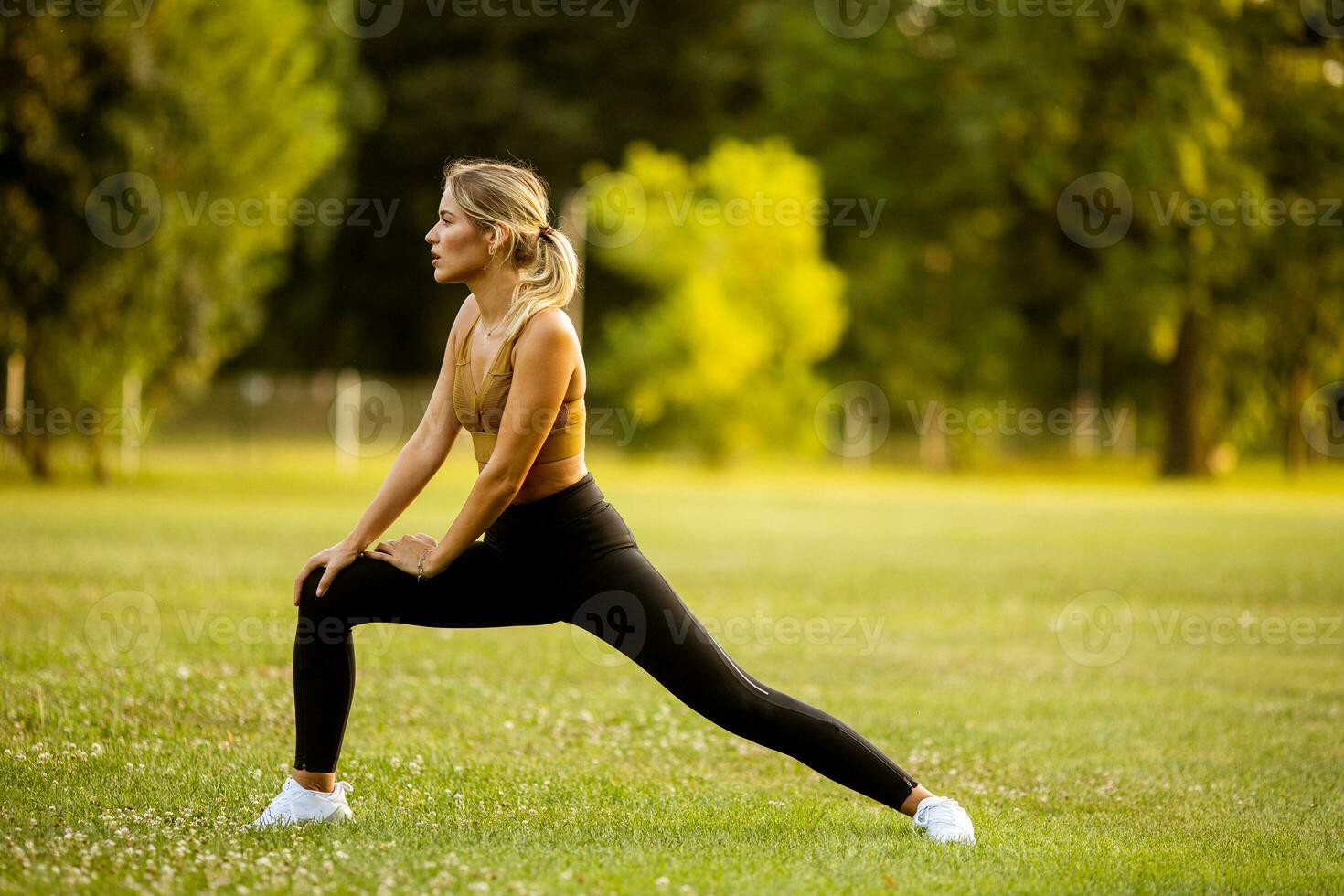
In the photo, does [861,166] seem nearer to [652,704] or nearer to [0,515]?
[0,515]

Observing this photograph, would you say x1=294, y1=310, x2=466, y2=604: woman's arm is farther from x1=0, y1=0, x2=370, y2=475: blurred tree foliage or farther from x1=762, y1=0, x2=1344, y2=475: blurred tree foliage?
x1=762, y1=0, x2=1344, y2=475: blurred tree foliage

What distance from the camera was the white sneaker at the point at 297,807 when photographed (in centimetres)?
477

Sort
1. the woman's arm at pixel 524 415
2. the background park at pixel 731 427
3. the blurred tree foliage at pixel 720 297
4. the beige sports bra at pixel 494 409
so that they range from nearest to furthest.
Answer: the woman's arm at pixel 524 415, the beige sports bra at pixel 494 409, the background park at pixel 731 427, the blurred tree foliage at pixel 720 297

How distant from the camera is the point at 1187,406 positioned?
38062 millimetres

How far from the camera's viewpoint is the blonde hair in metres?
4.64

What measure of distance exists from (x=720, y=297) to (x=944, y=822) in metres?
31.6

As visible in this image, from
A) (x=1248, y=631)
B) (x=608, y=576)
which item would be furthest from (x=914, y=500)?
(x=608, y=576)

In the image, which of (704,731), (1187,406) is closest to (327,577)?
(704,731)

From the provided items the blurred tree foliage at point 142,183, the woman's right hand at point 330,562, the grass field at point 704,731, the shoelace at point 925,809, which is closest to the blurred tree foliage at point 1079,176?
the blurred tree foliage at point 142,183

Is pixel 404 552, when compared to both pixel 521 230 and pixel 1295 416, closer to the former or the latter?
pixel 521 230

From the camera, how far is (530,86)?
48.3 m

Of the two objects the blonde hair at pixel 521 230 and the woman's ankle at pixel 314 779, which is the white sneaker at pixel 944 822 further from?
the blonde hair at pixel 521 230

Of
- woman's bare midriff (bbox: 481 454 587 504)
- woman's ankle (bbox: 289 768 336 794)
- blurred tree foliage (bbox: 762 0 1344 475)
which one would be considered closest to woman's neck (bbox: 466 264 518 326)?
woman's bare midriff (bbox: 481 454 587 504)

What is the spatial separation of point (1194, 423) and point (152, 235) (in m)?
27.7
